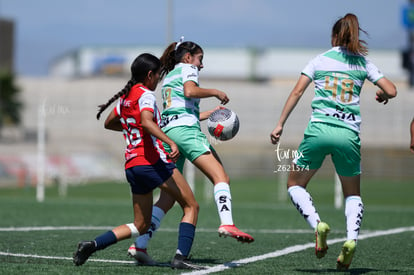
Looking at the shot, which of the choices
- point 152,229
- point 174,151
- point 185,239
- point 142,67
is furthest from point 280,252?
point 142,67

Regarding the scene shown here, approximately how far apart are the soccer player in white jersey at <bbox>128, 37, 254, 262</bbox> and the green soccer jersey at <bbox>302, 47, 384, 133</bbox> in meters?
0.85

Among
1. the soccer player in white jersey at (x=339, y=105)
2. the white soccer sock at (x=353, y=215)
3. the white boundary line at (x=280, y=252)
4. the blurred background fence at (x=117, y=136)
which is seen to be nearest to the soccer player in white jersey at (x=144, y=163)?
the white boundary line at (x=280, y=252)

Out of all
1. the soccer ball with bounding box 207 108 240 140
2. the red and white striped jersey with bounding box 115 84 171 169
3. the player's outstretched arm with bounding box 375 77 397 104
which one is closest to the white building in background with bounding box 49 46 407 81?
the soccer ball with bounding box 207 108 240 140

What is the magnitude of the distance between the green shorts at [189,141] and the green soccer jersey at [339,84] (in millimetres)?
1035

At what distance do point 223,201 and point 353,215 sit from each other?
114 centimetres

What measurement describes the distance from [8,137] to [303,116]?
1535 centimetres

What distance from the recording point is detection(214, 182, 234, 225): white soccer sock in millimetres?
6804

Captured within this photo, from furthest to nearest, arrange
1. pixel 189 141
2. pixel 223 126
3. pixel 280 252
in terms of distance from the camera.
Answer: pixel 280 252 → pixel 223 126 → pixel 189 141

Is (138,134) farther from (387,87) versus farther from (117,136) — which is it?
(117,136)

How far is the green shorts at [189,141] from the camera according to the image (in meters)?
6.95

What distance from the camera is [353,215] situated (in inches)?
265

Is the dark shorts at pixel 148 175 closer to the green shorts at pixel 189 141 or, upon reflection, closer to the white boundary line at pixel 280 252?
the green shorts at pixel 189 141

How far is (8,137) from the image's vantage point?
37125mm

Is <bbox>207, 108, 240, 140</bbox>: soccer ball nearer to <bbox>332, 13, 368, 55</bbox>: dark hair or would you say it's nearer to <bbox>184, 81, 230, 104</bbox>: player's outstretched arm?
<bbox>184, 81, 230, 104</bbox>: player's outstretched arm
